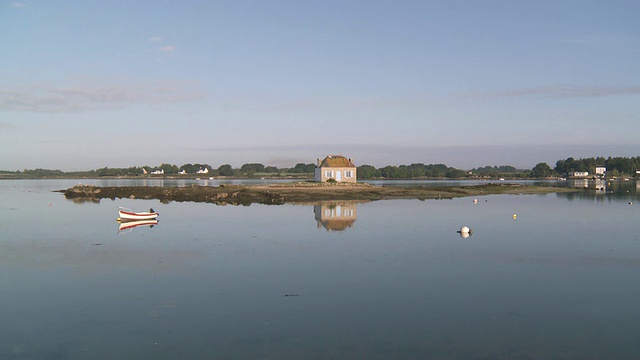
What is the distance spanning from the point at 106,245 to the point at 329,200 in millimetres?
37027

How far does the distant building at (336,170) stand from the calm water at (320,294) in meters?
52.2

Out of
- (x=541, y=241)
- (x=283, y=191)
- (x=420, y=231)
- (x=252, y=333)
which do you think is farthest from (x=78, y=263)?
(x=283, y=191)

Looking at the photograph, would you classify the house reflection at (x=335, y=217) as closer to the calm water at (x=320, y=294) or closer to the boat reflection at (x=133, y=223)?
the calm water at (x=320, y=294)

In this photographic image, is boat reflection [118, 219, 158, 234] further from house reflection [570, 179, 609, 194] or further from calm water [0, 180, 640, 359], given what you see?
house reflection [570, 179, 609, 194]

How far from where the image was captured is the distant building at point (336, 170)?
84.5 meters

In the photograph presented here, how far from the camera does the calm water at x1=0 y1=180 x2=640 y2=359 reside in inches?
474

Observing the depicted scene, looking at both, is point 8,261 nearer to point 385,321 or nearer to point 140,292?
point 140,292

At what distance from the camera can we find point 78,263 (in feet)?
71.9

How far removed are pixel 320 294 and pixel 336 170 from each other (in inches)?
2685

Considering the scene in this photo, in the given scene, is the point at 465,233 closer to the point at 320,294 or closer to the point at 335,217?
the point at 335,217

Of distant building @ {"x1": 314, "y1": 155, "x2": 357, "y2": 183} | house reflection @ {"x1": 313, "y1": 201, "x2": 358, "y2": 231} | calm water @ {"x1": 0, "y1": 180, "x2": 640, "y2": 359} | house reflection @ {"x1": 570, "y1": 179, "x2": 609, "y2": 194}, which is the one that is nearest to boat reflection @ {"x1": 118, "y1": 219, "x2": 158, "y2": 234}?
calm water @ {"x1": 0, "y1": 180, "x2": 640, "y2": 359}

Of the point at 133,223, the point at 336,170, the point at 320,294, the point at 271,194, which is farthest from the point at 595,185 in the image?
the point at 320,294

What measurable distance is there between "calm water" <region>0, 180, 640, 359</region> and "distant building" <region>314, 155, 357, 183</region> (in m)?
52.2

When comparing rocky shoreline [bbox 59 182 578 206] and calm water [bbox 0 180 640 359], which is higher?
rocky shoreline [bbox 59 182 578 206]
